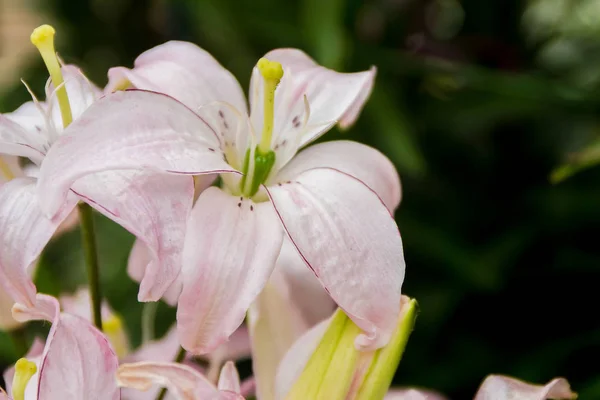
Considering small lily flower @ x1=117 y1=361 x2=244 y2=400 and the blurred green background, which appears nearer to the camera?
Result: small lily flower @ x1=117 y1=361 x2=244 y2=400

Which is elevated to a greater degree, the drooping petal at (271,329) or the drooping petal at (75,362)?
the drooping petal at (75,362)

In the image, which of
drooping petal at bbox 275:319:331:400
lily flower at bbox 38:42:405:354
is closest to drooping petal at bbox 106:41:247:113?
lily flower at bbox 38:42:405:354

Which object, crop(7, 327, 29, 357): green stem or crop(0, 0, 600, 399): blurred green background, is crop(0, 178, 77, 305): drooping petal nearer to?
crop(7, 327, 29, 357): green stem

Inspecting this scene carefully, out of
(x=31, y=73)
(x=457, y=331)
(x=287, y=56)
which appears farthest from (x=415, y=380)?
(x=31, y=73)

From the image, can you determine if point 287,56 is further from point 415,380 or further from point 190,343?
point 415,380

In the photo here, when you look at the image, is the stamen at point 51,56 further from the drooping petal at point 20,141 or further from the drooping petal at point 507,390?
the drooping petal at point 507,390

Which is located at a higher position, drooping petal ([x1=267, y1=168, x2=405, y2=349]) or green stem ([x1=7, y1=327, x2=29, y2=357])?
drooping petal ([x1=267, y1=168, x2=405, y2=349])

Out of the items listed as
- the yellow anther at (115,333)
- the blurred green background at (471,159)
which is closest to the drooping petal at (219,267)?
the yellow anther at (115,333)
